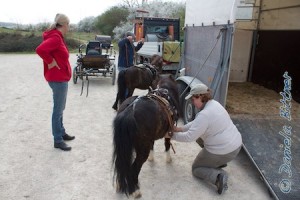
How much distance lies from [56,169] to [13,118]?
2.51 m

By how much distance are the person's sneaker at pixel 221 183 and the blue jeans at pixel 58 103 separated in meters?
2.42

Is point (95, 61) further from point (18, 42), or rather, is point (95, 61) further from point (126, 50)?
point (18, 42)

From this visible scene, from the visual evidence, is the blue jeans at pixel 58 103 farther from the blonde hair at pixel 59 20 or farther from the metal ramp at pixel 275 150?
the metal ramp at pixel 275 150

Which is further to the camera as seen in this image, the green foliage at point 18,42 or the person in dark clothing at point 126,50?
the green foliage at point 18,42

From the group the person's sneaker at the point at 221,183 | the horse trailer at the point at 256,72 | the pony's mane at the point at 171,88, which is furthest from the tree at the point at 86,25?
the person's sneaker at the point at 221,183

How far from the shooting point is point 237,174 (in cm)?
381

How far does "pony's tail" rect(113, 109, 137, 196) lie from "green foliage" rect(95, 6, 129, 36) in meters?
35.6

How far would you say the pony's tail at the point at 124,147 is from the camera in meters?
2.97

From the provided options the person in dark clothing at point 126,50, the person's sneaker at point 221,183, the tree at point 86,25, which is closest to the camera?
the person's sneaker at point 221,183

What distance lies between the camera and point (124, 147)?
299cm

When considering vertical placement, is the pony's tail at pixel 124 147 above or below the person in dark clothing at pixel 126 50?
below

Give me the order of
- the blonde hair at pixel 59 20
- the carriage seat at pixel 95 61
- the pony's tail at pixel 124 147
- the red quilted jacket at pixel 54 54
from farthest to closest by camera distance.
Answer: the carriage seat at pixel 95 61
the blonde hair at pixel 59 20
the red quilted jacket at pixel 54 54
the pony's tail at pixel 124 147

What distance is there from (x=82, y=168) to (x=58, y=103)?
1016 mm

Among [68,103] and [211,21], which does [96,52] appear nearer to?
[68,103]
